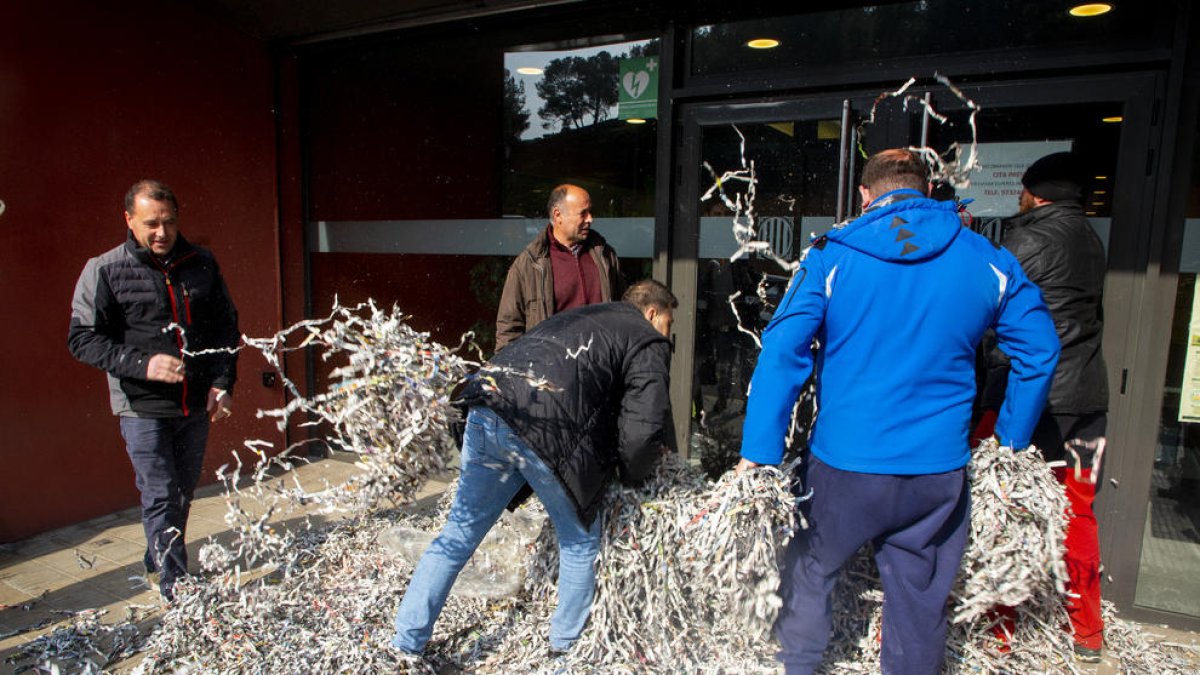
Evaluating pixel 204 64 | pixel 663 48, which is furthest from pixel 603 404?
pixel 204 64

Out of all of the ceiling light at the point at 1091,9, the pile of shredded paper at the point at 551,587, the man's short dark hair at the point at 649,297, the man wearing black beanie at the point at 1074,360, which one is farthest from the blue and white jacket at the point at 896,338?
the ceiling light at the point at 1091,9

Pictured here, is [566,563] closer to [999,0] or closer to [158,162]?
[999,0]

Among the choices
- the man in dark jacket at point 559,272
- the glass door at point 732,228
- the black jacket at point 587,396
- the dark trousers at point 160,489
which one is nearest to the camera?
the black jacket at point 587,396

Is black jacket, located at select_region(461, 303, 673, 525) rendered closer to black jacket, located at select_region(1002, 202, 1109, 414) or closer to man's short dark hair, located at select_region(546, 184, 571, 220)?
man's short dark hair, located at select_region(546, 184, 571, 220)

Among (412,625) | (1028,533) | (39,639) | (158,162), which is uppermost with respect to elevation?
(158,162)

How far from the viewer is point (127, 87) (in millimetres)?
4648

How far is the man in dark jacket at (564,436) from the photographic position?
8.38ft

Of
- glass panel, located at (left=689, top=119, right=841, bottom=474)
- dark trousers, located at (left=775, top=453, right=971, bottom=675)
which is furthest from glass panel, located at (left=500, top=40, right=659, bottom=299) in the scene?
dark trousers, located at (left=775, top=453, right=971, bottom=675)

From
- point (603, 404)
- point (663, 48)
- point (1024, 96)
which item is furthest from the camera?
point (663, 48)

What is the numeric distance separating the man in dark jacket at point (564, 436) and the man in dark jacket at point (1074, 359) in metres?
1.67

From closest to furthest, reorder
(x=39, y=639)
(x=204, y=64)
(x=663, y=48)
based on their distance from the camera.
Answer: (x=39, y=639)
(x=663, y=48)
(x=204, y=64)

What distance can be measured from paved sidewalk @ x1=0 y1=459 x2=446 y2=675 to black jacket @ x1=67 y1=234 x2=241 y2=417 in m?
0.86

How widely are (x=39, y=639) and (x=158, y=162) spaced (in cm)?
303

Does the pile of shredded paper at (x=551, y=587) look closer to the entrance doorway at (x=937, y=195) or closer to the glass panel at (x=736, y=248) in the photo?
the entrance doorway at (x=937, y=195)
